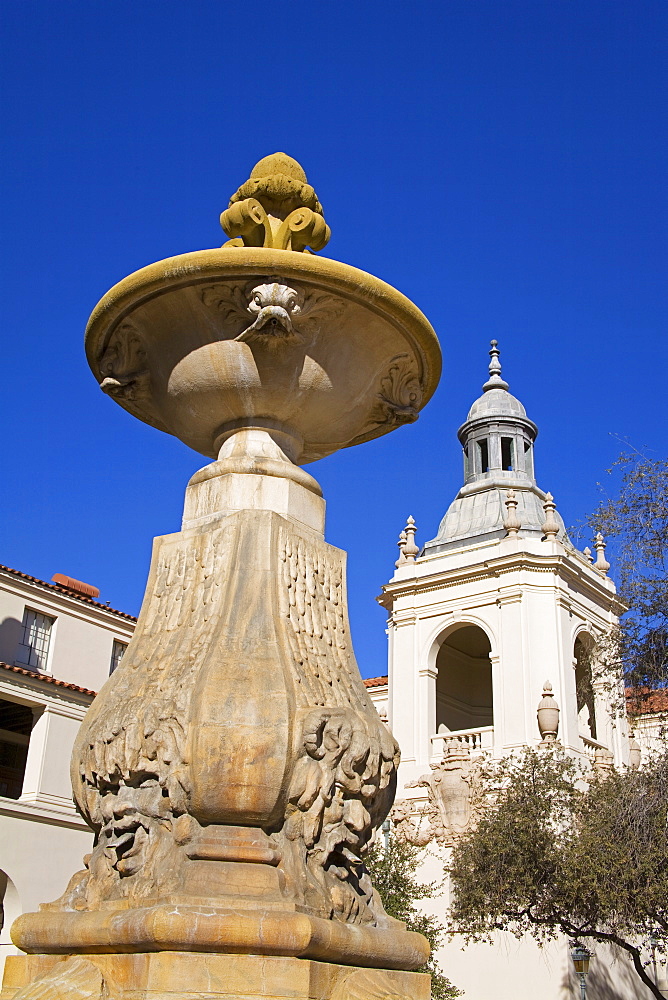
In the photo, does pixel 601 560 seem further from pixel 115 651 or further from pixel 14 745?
pixel 14 745

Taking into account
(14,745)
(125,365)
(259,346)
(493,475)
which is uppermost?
(493,475)

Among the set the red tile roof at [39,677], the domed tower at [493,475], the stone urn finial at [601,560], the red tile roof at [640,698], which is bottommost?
the red tile roof at [640,698]

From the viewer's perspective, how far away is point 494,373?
40281 millimetres

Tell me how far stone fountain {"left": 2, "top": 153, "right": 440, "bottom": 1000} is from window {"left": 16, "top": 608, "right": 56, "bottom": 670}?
2032 cm

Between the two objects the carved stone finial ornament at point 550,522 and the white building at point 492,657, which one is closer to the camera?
the white building at point 492,657

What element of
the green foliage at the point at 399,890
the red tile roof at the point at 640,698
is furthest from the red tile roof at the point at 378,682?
the red tile roof at the point at 640,698

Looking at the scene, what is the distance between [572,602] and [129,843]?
1068 inches

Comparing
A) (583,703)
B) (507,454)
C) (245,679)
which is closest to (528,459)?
(507,454)

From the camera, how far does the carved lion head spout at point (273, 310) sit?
555 cm

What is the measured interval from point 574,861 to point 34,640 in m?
14.5

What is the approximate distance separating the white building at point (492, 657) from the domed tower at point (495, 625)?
0.14ft

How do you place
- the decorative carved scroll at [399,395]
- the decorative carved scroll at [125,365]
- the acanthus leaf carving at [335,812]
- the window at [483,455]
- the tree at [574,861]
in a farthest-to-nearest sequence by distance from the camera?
the window at [483,455] < the tree at [574,861] < the decorative carved scroll at [399,395] < the decorative carved scroll at [125,365] < the acanthus leaf carving at [335,812]

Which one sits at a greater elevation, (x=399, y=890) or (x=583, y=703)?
(x=583, y=703)

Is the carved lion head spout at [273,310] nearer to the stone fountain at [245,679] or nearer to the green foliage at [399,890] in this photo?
the stone fountain at [245,679]
